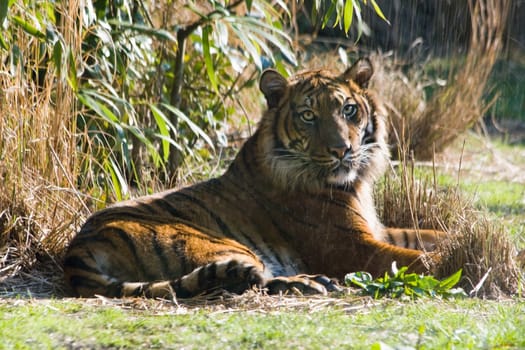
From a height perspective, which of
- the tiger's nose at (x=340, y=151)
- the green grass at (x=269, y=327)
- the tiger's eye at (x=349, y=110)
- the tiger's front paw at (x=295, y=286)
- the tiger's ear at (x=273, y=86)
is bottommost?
the tiger's front paw at (x=295, y=286)

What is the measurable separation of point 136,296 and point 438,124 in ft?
19.9

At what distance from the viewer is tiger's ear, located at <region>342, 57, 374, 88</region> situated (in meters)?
6.69

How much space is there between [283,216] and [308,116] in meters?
0.74

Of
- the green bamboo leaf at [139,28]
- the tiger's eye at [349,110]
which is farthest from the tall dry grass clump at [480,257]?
the green bamboo leaf at [139,28]

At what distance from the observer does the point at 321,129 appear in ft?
21.0

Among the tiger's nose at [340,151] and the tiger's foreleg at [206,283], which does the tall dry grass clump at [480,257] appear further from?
the tiger's foreleg at [206,283]

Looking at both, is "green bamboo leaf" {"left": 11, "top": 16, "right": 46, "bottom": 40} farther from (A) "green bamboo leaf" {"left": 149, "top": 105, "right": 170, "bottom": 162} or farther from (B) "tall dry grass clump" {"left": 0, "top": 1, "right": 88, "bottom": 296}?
(A) "green bamboo leaf" {"left": 149, "top": 105, "right": 170, "bottom": 162}

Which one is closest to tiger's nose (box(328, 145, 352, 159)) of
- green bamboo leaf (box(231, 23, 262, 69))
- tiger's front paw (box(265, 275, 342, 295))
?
green bamboo leaf (box(231, 23, 262, 69))

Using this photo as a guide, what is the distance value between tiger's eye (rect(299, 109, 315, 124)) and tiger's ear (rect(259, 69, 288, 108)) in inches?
11.2

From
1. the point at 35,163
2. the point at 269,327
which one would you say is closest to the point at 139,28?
the point at 35,163

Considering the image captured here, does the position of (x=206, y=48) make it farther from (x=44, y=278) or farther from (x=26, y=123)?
(x=44, y=278)

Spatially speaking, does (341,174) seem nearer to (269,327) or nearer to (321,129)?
(321,129)

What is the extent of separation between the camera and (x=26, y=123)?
646 centimetres

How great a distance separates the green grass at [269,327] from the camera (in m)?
4.11
